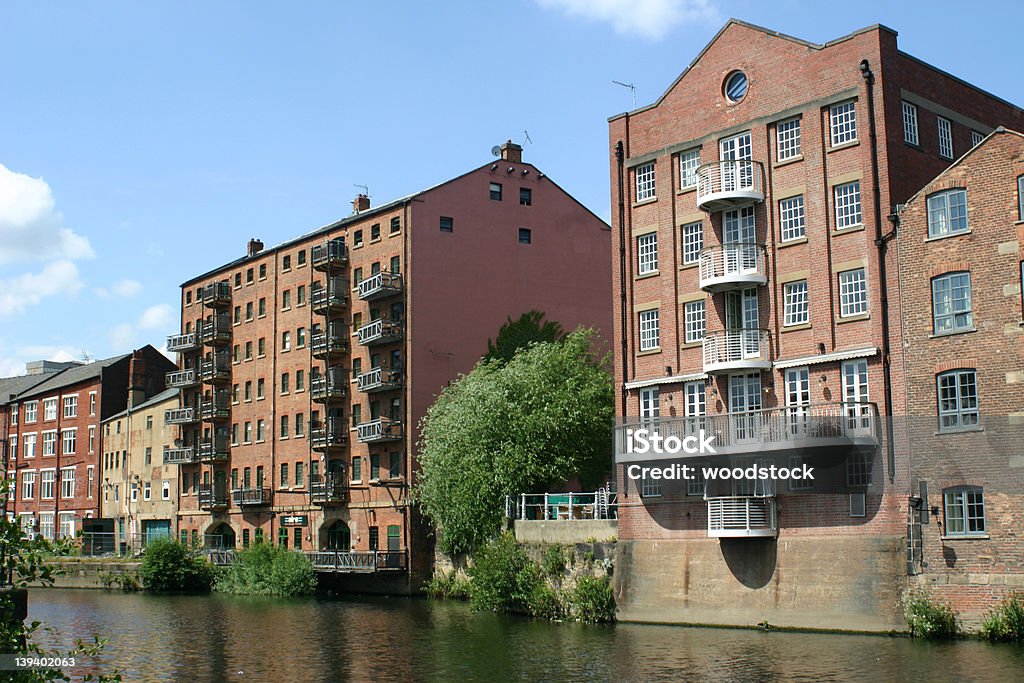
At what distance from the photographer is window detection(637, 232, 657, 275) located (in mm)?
44656

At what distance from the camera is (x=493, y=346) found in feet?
213

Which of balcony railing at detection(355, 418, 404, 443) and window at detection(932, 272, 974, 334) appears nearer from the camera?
window at detection(932, 272, 974, 334)

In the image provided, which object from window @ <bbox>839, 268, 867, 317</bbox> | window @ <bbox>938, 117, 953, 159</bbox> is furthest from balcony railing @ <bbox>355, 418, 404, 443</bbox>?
window @ <bbox>938, 117, 953, 159</bbox>

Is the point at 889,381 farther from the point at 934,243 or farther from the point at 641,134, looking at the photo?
the point at 641,134

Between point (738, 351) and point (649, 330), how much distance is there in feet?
15.8

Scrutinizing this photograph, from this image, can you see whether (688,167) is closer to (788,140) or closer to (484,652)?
(788,140)

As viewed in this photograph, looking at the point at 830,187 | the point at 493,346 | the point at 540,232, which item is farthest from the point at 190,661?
the point at 540,232

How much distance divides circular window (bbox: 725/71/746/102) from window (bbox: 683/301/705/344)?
300 inches

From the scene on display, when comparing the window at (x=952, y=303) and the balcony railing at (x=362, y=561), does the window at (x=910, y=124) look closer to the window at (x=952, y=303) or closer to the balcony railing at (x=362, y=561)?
the window at (x=952, y=303)

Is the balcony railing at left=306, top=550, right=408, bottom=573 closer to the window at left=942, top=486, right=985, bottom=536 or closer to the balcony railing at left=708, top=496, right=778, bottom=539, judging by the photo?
the balcony railing at left=708, top=496, right=778, bottom=539

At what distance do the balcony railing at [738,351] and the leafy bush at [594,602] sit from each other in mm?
8889

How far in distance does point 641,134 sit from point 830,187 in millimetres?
9130

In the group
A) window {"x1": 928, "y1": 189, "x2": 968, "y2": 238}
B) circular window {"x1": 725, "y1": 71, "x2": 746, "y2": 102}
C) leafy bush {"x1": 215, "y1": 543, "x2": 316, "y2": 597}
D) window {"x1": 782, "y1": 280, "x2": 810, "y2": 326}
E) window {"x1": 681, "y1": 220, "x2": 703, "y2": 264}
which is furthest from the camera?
leafy bush {"x1": 215, "y1": 543, "x2": 316, "y2": 597}

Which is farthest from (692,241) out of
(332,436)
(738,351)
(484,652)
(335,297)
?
(332,436)
